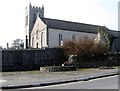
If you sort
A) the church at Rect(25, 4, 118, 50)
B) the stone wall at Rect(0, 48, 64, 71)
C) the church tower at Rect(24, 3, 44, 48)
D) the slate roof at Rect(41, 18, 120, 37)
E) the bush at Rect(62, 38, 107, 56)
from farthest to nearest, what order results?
the church tower at Rect(24, 3, 44, 48) < the slate roof at Rect(41, 18, 120, 37) < the church at Rect(25, 4, 118, 50) < the bush at Rect(62, 38, 107, 56) < the stone wall at Rect(0, 48, 64, 71)

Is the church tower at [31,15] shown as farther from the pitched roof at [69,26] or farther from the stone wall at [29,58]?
the stone wall at [29,58]

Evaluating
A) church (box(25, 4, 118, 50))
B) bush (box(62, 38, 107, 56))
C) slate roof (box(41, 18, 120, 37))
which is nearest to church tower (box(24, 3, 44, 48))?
church (box(25, 4, 118, 50))

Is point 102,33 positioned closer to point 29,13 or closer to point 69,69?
point 69,69

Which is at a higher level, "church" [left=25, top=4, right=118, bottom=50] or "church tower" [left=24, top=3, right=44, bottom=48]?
"church tower" [left=24, top=3, right=44, bottom=48]

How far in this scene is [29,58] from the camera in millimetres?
39438

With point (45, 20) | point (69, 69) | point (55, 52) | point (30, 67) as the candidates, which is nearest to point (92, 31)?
point (45, 20)

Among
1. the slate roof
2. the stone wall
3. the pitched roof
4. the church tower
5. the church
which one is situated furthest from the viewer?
the church tower

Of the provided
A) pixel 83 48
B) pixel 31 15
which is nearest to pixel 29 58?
pixel 83 48

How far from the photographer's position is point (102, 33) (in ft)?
165

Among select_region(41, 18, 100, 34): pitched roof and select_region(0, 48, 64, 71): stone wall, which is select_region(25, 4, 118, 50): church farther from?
select_region(0, 48, 64, 71): stone wall

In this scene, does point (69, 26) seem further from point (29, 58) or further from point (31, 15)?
point (29, 58)

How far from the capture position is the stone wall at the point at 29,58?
123 ft

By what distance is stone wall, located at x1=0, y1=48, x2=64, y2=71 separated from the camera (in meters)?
37.5

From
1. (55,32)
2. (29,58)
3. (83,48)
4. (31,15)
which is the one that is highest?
(31,15)
